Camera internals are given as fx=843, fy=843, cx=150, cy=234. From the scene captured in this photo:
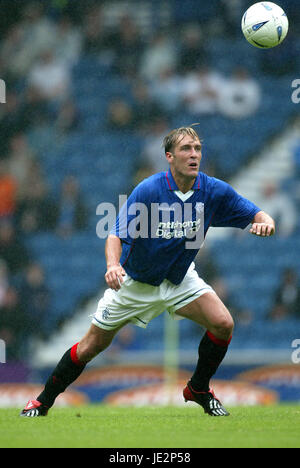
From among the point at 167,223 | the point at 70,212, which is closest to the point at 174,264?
the point at 167,223

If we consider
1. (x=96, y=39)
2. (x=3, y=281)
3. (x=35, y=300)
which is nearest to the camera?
(x=35, y=300)

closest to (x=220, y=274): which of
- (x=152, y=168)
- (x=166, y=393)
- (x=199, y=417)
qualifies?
(x=152, y=168)

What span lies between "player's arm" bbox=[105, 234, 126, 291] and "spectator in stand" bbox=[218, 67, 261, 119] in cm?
1018

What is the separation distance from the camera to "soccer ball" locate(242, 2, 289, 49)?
29.1 ft

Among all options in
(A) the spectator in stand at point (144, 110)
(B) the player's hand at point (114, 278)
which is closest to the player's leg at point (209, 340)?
(B) the player's hand at point (114, 278)

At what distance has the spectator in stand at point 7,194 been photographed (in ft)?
49.1

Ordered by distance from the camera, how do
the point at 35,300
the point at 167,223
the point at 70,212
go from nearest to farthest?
the point at 167,223 → the point at 35,300 → the point at 70,212

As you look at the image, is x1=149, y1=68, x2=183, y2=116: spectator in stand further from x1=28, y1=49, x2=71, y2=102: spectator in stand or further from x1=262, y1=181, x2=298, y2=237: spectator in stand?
x1=262, y1=181, x2=298, y2=237: spectator in stand

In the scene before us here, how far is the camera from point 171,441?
5328 mm

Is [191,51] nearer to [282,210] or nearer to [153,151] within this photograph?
[153,151]

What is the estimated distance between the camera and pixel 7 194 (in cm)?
1519

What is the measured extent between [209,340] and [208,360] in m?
0.16

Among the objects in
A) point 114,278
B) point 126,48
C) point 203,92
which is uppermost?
point 126,48

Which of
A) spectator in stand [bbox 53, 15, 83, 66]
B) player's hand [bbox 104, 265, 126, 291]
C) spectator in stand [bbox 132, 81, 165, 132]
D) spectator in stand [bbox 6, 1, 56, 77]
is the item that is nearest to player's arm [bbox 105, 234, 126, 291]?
player's hand [bbox 104, 265, 126, 291]
